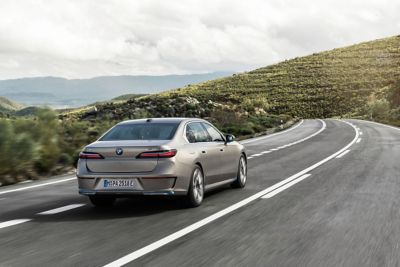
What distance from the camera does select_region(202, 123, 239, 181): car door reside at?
35.9ft

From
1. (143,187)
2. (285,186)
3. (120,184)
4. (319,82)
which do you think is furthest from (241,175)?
(319,82)

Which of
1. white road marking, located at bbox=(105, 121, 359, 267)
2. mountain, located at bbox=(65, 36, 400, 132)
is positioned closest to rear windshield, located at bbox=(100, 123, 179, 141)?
white road marking, located at bbox=(105, 121, 359, 267)

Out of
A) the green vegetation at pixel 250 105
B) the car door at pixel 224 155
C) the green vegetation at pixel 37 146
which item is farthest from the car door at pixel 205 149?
the green vegetation at pixel 250 105

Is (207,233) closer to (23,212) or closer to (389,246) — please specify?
(389,246)

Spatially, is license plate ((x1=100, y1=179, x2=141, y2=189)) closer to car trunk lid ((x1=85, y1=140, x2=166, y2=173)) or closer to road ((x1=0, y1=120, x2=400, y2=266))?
car trunk lid ((x1=85, y1=140, x2=166, y2=173))

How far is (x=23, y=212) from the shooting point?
370 inches

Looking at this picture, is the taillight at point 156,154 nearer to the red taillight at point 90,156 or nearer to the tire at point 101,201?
the red taillight at point 90,156

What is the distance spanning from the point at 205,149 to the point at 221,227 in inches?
104

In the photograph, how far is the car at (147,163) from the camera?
8844mm

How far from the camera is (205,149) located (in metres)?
10.2

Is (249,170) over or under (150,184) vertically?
under

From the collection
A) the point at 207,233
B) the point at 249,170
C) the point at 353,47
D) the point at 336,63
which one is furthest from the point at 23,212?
the point at 353,47

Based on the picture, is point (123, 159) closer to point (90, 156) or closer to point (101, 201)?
point (90, 156)

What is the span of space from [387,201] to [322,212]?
5.30ft
